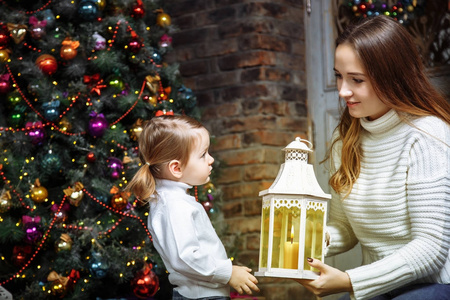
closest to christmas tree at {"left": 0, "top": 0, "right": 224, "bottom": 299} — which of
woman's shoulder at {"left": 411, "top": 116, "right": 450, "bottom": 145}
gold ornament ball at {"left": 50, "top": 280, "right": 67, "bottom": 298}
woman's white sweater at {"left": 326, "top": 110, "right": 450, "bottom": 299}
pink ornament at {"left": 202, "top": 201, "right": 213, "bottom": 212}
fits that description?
gold ornament ball at {"left": 50, "top": 280, "right": 67, "bottom": 298}

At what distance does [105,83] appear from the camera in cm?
284

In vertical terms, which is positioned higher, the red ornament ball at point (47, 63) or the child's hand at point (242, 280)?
the red ornament ball at point (47, 63)

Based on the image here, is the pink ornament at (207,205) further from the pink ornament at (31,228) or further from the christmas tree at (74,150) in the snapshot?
the pink ornament at (31,228)

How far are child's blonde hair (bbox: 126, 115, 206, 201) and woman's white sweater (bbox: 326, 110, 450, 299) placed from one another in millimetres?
518

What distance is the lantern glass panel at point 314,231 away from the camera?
1682 mm

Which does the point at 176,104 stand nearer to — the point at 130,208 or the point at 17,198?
the point at 130,208

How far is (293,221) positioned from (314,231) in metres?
0.07

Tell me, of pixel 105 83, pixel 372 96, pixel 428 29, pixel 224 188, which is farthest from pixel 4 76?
pixel 428 29

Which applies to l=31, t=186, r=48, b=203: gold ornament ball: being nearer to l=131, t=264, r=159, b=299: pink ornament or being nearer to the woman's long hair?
l=131, t=264, r=159, b=299: pink ornament

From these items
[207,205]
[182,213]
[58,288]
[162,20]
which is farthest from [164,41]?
[182,213]

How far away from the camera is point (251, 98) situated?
338 cm

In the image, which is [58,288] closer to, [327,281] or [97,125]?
[97,125]

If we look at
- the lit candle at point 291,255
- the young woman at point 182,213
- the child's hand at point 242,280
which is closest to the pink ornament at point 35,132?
the young woman at point 182,213

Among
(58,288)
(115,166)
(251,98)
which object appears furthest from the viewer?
(251,98)
